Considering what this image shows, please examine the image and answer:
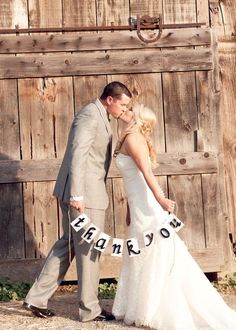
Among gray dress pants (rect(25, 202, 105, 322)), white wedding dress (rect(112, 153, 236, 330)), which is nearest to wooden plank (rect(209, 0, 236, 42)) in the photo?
white wedding dress (rect(112, 153, 236, 330))

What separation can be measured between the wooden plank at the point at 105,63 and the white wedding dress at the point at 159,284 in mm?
1556

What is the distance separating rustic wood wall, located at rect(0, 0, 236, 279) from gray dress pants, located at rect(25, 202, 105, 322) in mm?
1264

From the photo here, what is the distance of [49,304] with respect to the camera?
7.69 meters

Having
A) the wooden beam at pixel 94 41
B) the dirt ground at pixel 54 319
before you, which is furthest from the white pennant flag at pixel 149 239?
the wooden beam at pixel 94 41

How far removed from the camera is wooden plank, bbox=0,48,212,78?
8.19 m

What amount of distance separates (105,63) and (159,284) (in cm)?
247

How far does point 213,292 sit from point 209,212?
1710 millimetres

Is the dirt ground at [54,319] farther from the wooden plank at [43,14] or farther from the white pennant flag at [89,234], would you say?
the wooden plank at [43,14]

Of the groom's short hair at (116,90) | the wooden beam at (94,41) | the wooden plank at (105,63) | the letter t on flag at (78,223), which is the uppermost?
the wooden beam at (94,41)

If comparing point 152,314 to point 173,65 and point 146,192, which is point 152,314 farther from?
point 173,65

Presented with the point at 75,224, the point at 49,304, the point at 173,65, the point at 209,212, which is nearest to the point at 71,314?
the point at 49,304

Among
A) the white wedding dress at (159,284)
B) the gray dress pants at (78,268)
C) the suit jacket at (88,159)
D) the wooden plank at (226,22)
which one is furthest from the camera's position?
the wooden plank at (226,22)

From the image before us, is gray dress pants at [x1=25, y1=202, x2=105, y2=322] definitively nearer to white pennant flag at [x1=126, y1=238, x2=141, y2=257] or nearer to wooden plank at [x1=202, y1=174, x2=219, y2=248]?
white pennant flag at [x1=126, y1=238, x2=141, y2=257]

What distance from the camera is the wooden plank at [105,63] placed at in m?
8.19
